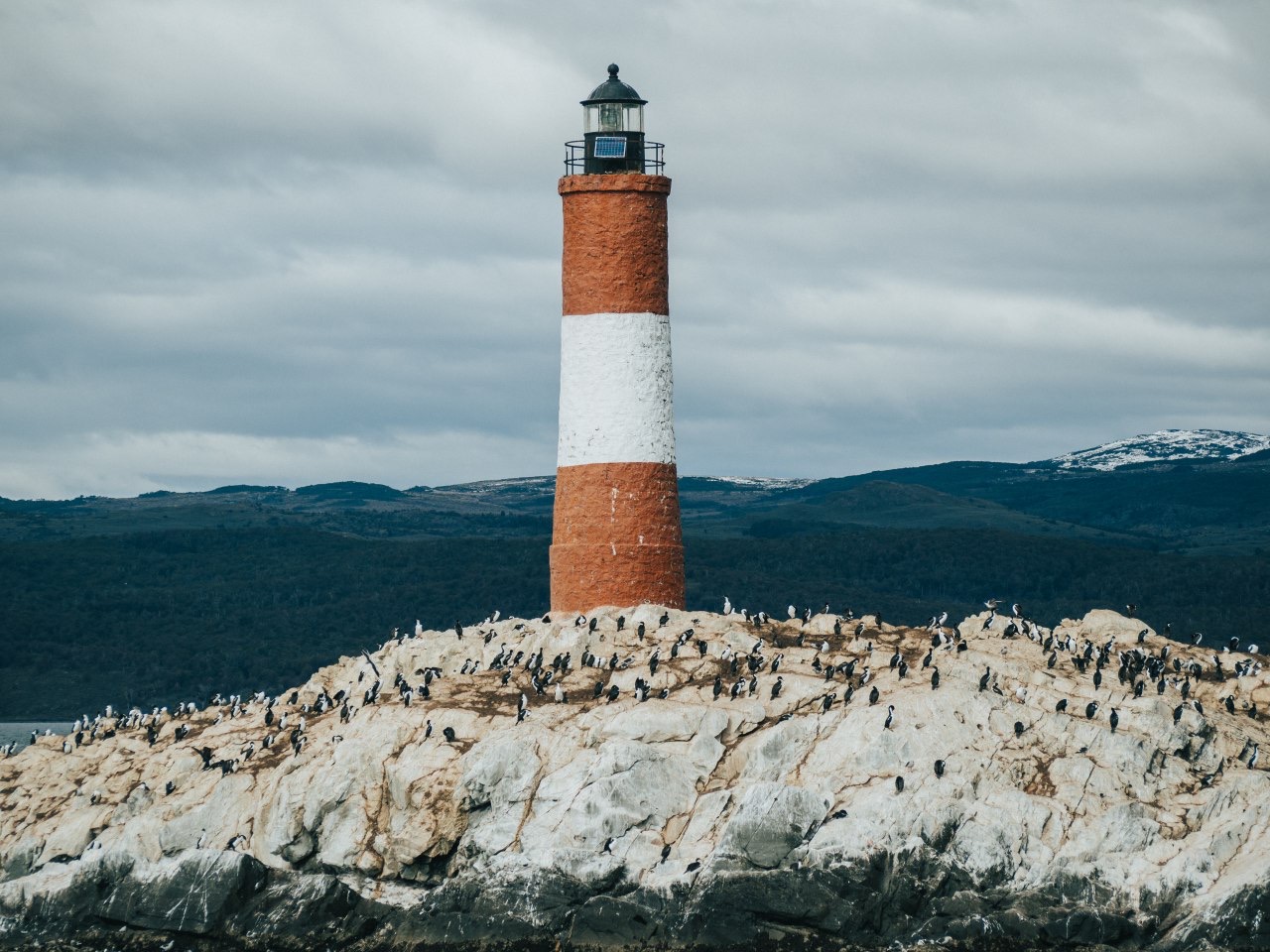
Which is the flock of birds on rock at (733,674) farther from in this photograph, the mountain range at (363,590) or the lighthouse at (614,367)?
the mountain range at (363,590)

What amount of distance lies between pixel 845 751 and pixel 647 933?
18.7ft

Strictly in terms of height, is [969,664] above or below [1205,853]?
above

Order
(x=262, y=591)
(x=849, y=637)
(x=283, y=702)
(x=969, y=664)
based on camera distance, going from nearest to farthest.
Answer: (x=969, y=664) < (x=849, y=637) < (x=283, y=702) < (x=262, y=591)

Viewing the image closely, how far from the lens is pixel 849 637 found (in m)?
51.9

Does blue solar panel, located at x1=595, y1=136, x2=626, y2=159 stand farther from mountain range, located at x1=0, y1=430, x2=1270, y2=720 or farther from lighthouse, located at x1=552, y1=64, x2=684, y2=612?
mountain range, located at x1=0, y1=430, x2=1270, y2=720

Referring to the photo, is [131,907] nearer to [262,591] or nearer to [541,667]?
[541,667]

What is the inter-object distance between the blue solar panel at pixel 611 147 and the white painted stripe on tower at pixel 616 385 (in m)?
3.86

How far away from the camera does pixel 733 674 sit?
48656mm

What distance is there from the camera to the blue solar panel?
52.4 metres

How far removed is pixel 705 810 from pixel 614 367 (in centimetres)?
1267

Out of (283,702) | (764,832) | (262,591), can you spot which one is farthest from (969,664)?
(262,591)

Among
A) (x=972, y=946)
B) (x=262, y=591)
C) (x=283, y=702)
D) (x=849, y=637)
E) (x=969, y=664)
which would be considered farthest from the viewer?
(x=262, y=591)

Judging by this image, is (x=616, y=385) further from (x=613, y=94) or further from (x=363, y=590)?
(x=363, y=590)

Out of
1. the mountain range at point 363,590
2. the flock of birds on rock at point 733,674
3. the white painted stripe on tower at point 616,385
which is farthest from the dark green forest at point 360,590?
the white painted stripe on tower at point 616,385
